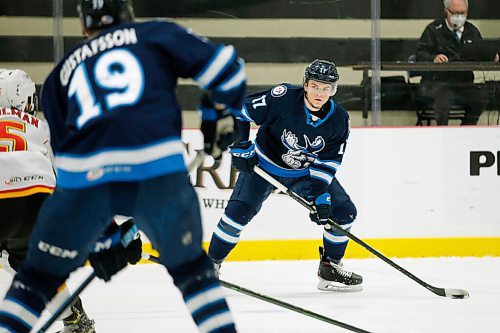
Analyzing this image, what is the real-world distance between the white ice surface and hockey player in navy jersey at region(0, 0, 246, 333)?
128cm

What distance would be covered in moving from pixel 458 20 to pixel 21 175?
3.24 metres

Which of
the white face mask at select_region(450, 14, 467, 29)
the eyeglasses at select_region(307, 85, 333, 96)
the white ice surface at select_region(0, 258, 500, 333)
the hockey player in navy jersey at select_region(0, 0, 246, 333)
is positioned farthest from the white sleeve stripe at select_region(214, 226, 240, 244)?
the white face mask at select_region(450, 14, 467, 29)

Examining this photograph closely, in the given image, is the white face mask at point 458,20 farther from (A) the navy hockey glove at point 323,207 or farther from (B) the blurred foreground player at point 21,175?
(B) the blurred foreground player at point 21,175

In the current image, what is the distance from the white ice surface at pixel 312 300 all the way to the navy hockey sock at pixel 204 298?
1277 millimetres

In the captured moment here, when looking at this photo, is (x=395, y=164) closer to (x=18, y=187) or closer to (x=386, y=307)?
(x=386, y=307)

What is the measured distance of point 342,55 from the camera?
5449 millimetres

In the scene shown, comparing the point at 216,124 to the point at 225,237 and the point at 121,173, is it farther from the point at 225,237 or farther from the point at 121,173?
the point at 225,237

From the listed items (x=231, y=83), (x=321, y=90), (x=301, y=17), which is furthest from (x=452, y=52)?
(x=231, y=83)

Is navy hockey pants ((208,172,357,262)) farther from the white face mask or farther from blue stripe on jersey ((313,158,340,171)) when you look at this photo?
the white face mask

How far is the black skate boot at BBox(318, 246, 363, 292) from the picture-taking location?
171 inches

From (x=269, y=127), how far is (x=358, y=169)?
1.02m

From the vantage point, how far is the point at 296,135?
425 centimetres

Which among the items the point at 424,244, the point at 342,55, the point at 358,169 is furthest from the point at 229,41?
the point at 424,244

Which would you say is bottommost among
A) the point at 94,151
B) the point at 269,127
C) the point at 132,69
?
the point at 269,127
